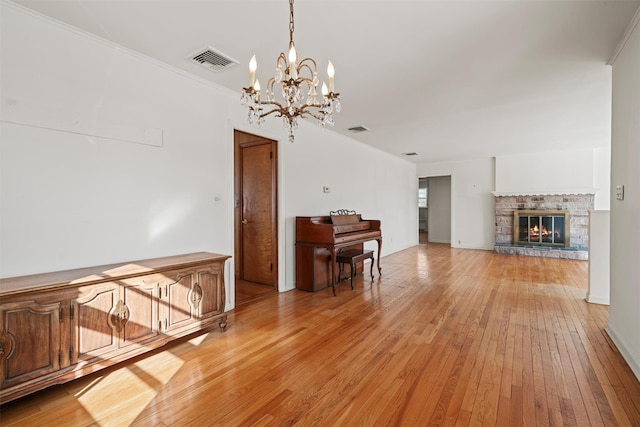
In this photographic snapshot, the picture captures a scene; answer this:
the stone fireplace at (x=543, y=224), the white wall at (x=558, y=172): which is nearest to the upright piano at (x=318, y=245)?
the stone fireplace at (x=543, y=224)

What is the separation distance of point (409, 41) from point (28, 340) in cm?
338

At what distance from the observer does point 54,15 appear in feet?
7.04

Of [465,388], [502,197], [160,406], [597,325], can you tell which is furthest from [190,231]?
[502,197]

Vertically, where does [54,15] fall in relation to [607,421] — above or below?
above

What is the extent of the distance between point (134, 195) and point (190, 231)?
63 cm

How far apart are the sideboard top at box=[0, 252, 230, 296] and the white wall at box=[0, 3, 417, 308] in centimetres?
11

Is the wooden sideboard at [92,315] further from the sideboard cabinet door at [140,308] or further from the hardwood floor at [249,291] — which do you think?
the hardwood floor at [249,291]

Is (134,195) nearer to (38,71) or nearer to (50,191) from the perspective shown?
(50,191)

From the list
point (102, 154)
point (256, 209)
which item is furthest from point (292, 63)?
point (256, 209)

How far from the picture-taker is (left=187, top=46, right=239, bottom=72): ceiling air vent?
262cm

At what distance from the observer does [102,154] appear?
2430 millimetres

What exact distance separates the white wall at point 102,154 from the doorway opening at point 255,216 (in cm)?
60

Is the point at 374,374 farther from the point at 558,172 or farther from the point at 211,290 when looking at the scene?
the point at 558,172

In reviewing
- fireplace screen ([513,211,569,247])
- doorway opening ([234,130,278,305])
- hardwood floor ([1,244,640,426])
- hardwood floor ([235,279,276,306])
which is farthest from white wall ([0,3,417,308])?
fireplace screen ([513,211,569,247])
